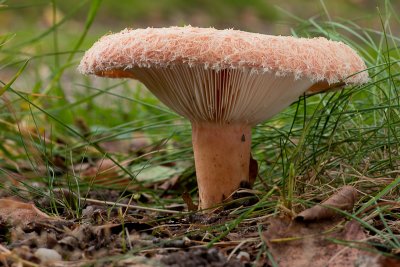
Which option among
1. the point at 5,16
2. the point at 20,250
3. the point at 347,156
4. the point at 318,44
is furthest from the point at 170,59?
the point at 5,16

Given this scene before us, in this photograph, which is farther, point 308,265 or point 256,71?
point 256,71

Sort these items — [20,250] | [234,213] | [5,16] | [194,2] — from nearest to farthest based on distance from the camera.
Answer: [20,250] → [234,213] → [5,16] → [194,2]

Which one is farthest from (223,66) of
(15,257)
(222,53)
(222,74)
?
(15,257)

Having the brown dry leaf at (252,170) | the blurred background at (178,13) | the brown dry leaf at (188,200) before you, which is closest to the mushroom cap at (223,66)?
the brown dry leaf at (252,170)

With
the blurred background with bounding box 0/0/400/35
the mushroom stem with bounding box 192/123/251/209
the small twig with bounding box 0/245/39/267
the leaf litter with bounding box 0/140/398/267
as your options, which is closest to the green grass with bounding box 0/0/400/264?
the leaf litter with bounding box 0/140/398/267

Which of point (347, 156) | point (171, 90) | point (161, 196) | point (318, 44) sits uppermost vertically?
point (318, 44)

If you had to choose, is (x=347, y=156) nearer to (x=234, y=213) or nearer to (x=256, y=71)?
(x=234, y=213)

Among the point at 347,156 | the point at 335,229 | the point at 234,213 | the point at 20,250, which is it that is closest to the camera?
the point at 20,250
